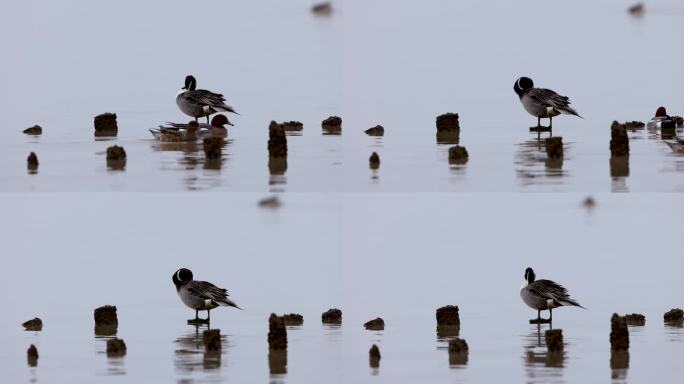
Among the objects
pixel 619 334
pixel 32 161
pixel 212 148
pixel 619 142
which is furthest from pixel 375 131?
pixel 619 334

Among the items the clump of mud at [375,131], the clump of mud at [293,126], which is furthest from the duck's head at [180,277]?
the clump of mud at [375,131]

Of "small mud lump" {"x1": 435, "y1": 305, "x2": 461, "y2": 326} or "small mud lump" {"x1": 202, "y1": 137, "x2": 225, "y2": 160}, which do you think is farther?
"small mud lump" {"x1": 435, "y1": 305, "x2": 461, "y2": 326}

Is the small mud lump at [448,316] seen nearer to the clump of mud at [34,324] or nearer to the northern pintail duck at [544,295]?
the northern pintail duck at [544,295]

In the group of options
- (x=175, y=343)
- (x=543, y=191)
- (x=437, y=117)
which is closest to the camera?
(x=543, y=191)

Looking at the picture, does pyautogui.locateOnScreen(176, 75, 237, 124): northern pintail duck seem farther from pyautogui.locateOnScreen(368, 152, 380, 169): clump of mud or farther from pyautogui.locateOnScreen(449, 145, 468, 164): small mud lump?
pyautogui.locateOnScreen(449, 145, 468, 164): small mud lump

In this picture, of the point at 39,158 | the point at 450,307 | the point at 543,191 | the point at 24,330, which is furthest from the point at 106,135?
the point at 543,191

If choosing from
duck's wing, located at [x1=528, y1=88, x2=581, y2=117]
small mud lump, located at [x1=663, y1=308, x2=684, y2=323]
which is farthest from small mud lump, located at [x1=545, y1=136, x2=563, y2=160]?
small mud lump, located at [x1=663, y1=308, x2=684, y2=323]

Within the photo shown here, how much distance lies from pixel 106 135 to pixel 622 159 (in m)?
9.56

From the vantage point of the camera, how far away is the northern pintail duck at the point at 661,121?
33.2 metres

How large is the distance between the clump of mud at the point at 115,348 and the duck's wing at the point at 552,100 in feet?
30.8

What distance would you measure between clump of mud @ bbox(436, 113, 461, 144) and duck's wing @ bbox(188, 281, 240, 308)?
4.86m

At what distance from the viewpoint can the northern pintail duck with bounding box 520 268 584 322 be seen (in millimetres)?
31922

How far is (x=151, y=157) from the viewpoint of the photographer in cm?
3020

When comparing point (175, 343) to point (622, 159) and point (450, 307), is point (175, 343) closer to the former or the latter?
point (450, 307)
